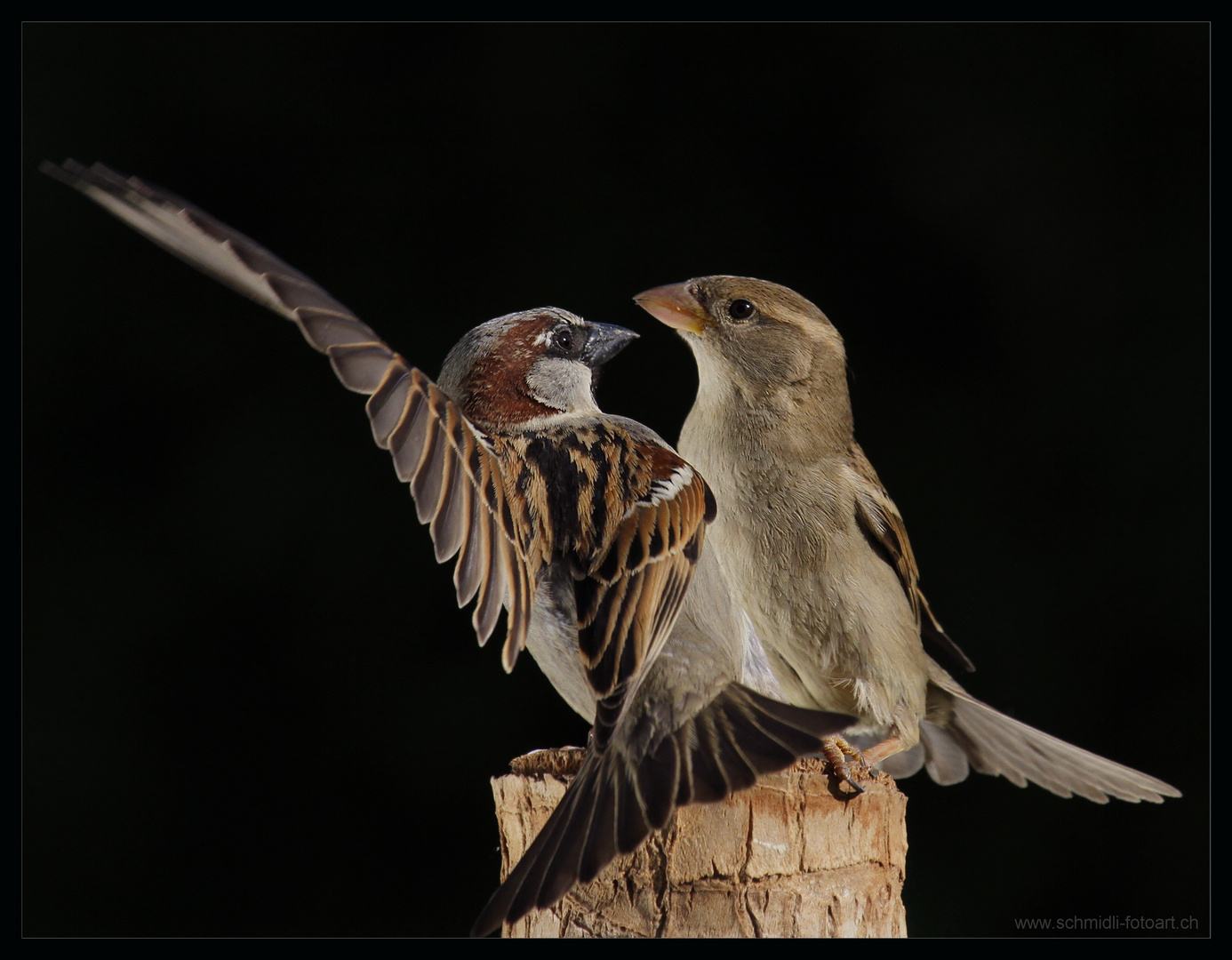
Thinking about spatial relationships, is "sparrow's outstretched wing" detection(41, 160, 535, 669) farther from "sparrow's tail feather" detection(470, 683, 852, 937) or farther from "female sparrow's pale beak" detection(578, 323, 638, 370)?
"female sparrow's pale beak" detection(578, 323, 638, 370)

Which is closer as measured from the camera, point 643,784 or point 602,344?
point 643,784

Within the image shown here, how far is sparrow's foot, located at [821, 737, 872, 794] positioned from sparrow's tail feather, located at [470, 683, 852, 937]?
0.57 feet

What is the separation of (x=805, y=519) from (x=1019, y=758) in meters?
0.73

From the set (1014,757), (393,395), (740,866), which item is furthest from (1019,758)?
(393,395)

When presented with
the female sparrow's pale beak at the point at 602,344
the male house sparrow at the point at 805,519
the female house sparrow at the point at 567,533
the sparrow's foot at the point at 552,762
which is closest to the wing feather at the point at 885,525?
the male house sparrow at the point at 805,519

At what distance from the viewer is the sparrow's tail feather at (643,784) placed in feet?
4.59

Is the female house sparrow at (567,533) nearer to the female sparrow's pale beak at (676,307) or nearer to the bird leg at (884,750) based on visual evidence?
the female sparrow's pale beak at (676,307)

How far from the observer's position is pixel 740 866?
160 centimetres

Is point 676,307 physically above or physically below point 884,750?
above

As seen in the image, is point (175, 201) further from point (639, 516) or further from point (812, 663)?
point (812, 663)

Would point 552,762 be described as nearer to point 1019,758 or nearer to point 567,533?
point 567,533

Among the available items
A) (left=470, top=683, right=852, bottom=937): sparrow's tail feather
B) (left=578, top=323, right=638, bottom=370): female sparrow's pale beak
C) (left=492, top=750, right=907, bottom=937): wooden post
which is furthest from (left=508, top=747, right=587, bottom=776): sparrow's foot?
(left=578, top=323, right=638, bottom=370): female sparrow's pale beak

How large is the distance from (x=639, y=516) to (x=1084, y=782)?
46.6 inches

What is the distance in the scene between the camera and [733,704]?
1.60 m
